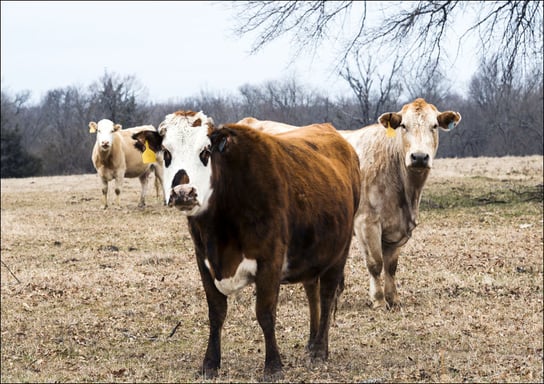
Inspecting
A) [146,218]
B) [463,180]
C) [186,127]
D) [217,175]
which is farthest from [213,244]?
[463,180]

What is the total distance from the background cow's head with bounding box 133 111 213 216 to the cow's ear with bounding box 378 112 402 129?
3.32 meters

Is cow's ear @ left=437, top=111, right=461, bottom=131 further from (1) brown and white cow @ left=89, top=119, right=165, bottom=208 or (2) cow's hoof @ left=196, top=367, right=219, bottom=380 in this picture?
(1) brown and white cow @ left=89, top=119, right=165, bottom=208

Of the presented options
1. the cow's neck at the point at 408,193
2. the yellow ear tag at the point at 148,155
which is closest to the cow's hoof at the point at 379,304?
the cow's neck at the point at 408,193

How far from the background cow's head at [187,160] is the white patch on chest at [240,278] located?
0.49 meters

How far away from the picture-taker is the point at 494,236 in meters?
11.9

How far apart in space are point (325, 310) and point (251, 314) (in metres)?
1.83

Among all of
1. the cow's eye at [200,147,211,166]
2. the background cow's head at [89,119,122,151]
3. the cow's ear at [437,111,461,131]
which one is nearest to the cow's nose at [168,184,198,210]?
the cow's eye at [200,147,211,166]

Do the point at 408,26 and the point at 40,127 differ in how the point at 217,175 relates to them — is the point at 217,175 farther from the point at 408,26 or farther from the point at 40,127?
the point at 40,127

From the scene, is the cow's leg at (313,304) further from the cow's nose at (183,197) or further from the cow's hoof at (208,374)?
the cow's nose at (183,197)

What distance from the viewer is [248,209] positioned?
484 centimetres

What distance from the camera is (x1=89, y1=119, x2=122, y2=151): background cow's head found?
57.9 feet

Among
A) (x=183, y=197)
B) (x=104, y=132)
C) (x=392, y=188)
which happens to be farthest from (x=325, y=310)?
(x=104, y=132)

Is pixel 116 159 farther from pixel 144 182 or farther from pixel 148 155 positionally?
pixel 148 155

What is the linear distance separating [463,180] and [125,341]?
1728 cm
